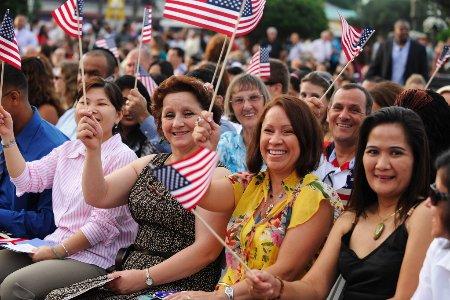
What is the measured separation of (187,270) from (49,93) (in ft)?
14.6

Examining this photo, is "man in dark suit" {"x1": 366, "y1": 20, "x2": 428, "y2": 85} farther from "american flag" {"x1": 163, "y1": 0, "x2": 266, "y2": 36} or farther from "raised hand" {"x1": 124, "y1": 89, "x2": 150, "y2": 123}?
"american flag" {"x1": 163, "y1": 0, "x2": 266, "y2": 36}

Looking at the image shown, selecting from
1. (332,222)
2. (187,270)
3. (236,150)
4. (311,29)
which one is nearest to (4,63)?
(236,150)

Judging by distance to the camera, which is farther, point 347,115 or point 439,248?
point 347,115

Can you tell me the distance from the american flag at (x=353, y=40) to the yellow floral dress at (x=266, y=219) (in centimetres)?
304

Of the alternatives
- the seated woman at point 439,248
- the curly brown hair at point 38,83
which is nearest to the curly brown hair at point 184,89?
the seated woman at point 439,248

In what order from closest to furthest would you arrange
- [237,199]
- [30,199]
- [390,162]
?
1. [390,162]
2. [237,199]
3. [30,199]

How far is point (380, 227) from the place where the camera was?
4.95 metres

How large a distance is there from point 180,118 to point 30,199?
62.5 inches

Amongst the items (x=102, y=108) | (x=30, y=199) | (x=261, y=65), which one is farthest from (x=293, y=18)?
(x=102, y=108)

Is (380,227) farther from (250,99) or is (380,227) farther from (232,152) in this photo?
(250,99)

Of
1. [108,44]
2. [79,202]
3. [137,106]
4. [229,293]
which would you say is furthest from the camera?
[108,44]

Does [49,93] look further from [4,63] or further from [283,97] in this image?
[283,97]

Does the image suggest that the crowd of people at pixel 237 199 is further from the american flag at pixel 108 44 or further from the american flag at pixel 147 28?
the american flag at pixel 108 44

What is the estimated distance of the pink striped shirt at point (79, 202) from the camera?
6.45 m
